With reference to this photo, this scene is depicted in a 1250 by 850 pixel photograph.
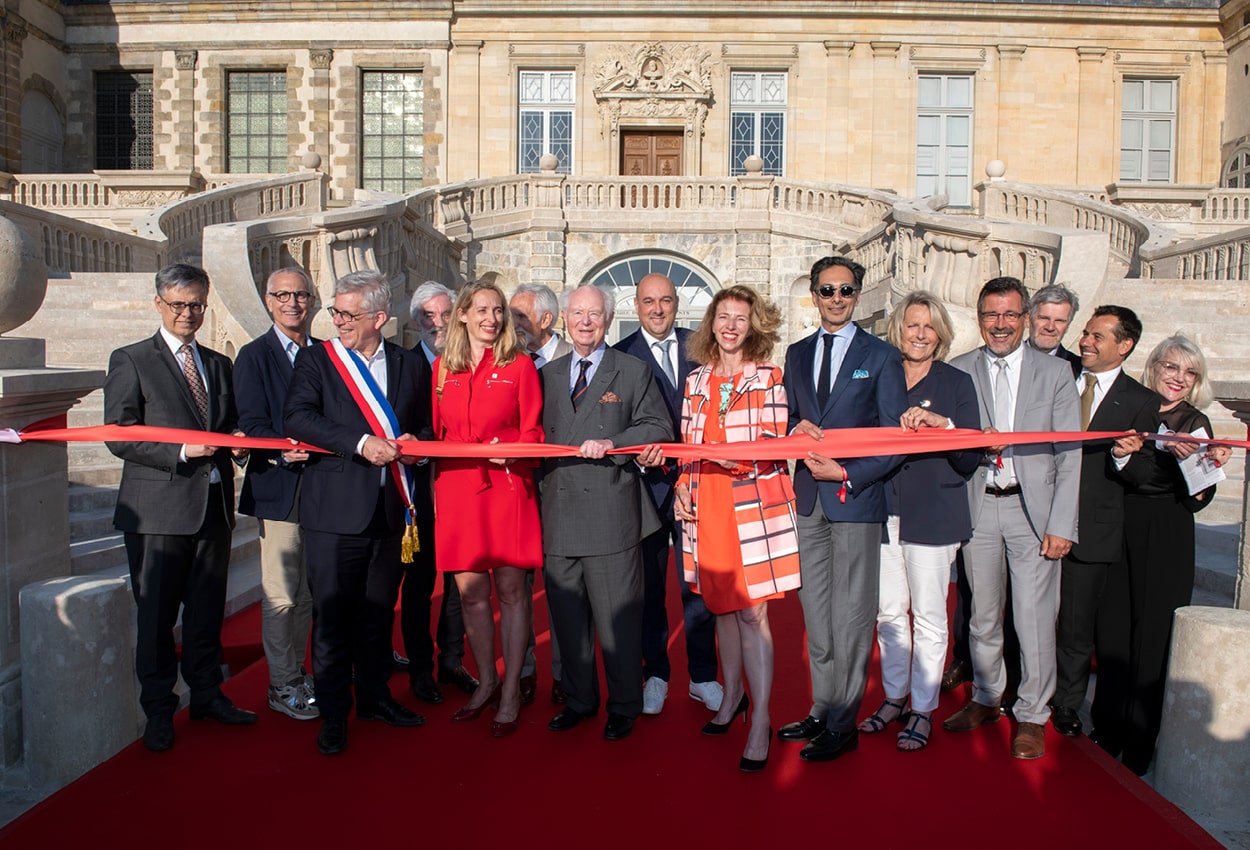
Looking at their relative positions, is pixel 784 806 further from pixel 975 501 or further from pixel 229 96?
pixel 229 96

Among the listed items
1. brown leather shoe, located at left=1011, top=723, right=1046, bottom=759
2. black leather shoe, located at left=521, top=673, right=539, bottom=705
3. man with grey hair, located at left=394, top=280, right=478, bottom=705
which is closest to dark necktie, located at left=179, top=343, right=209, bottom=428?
man with grey hair, located at left=394, top=280, right=478, bottom=705

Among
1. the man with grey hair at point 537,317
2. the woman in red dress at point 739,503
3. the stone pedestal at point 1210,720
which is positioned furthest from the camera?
the man with grey hair at point 537,317

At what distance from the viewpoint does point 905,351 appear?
13.0ft

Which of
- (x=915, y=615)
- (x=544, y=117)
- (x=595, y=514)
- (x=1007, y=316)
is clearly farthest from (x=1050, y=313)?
(x=544, y=117)

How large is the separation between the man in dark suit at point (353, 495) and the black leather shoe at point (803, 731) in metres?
1.53

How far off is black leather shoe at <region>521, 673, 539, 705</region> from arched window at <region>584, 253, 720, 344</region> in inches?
554

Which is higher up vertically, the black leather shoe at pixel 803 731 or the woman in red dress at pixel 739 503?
the woman in red dress at pixel 739 503

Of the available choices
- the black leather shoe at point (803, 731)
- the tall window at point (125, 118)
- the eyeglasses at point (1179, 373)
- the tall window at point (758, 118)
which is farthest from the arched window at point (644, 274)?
the black leather shoe at point (803, 731)

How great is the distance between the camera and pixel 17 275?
3.93 meters

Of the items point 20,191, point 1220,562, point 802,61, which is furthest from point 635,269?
point 1220,562

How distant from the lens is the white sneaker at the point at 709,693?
4246 millimetres

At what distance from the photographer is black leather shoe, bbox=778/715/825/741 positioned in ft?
12.7

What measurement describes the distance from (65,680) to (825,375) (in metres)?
3.25

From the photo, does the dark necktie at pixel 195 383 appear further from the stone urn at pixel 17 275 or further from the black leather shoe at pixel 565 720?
the black leather shoe at pixel 565 720
